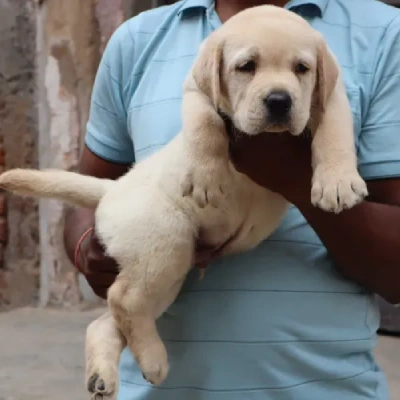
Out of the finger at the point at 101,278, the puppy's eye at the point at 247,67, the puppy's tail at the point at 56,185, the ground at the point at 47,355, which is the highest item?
the puppy's eye at the point at 247,67

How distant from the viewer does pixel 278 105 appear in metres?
0.79

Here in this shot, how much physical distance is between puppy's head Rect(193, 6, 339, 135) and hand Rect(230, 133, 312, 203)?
24 mm

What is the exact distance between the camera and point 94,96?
42.5 inches

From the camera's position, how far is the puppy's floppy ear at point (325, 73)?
2.76ft

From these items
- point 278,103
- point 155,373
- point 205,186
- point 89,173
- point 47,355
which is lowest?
point 47,355

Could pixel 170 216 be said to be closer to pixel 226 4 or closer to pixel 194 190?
pixel 194 190

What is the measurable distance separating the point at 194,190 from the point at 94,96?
11.9 inches

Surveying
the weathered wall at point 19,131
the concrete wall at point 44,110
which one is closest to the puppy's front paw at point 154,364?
the concrete wall at point 44,110

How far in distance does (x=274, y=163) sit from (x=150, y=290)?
213 millimetres

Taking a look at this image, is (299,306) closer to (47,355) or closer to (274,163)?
(274,163)

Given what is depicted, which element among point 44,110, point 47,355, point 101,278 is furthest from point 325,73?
point 44,110

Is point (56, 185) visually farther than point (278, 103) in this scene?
Yes

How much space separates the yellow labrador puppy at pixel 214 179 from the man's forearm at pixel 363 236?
0.06 meters

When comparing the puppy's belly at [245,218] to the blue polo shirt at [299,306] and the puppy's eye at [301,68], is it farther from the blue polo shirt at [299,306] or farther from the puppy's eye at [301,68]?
the puppy's eye at [301,68]
